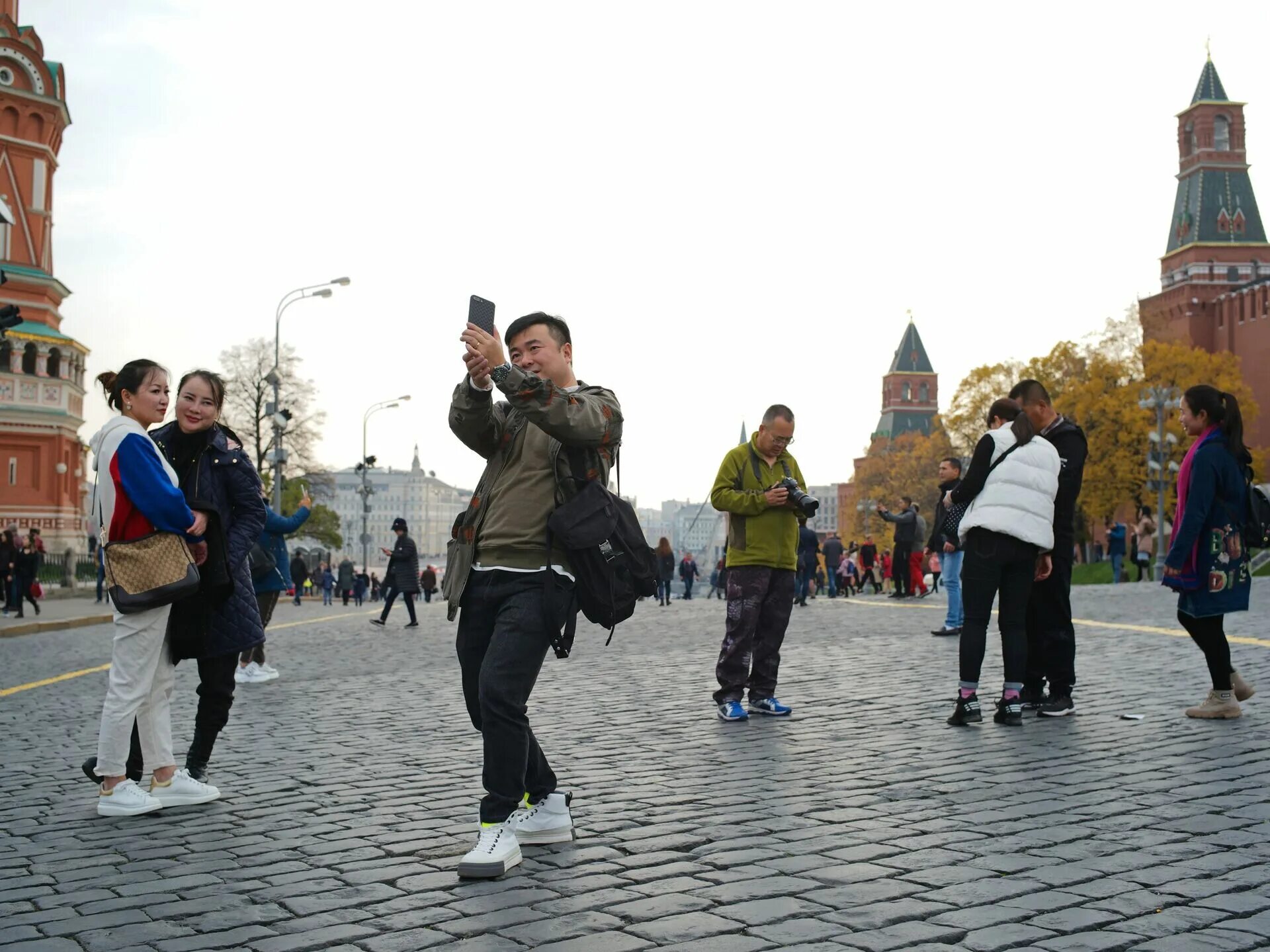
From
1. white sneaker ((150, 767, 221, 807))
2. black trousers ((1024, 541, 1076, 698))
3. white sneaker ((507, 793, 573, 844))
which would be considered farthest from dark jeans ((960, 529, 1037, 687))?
white sneaker ((150, 767, 221, 807))

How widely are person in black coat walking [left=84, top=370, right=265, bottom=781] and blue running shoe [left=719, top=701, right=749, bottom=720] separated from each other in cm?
312

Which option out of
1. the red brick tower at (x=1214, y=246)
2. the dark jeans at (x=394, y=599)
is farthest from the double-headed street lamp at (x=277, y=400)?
the red brick tower at (x=1214, y=246)

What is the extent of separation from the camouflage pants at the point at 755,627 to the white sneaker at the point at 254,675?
479 centimetres

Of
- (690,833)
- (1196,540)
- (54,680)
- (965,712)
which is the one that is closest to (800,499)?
(965,712)

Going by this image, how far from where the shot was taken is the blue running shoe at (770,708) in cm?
841

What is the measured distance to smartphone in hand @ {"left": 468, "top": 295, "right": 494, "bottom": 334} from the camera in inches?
175

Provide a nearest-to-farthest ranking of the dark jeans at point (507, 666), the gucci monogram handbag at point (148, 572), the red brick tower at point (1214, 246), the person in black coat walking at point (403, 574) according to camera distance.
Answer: the dark jeans at point (507, 666) < the gucci monogram handbag at point (148, 572) < the person in black coat walking at point (403, 574) < the red brick tower at point (1214, 246)

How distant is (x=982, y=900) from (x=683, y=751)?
3.14 metres

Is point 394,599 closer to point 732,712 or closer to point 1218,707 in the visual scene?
point 732,712

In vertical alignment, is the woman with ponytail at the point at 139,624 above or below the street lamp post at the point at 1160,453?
below

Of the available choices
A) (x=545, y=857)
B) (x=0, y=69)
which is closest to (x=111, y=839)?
(x=545, y=857)

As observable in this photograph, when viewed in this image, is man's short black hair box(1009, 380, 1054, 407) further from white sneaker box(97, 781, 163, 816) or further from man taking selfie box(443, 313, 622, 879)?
white sneaker box(97, 781, 163, 816)

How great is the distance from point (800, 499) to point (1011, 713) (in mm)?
1744

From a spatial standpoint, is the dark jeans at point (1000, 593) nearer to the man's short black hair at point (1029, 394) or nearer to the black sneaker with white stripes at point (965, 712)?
the black sneaker with white stripes at point (965, 712)
